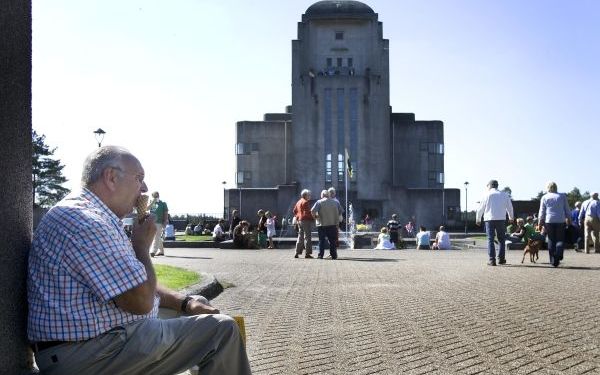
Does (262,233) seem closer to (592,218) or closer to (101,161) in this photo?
(592,218)

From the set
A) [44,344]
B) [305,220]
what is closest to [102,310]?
[44,344]

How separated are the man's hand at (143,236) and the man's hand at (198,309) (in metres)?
0.70

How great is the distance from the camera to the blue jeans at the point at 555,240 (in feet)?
54.3

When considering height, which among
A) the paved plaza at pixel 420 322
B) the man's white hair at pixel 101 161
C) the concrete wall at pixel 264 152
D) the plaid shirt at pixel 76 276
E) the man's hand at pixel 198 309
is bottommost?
the paved plaza at pixel 420 322

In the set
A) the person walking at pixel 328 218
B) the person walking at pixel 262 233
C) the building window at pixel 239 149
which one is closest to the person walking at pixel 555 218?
the person walking at pixel 328 218

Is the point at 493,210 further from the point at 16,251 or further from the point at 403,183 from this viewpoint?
the point at 403,183

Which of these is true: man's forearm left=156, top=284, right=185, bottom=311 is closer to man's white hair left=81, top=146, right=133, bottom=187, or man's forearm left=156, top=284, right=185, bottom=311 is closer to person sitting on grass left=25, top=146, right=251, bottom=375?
person sitting on grass left=25, top=146, right=251, bottom=375

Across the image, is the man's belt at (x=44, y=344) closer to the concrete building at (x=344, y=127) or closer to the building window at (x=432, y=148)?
the concrete building at (x=344, y=127)

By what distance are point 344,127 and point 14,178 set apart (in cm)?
6893

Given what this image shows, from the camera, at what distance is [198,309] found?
14.6ft

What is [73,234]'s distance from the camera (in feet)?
11.4

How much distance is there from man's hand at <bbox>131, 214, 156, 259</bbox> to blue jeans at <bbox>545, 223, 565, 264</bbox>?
46.2 ft

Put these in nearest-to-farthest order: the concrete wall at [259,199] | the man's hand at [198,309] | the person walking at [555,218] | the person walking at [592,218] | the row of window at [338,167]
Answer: the man's hand at [198,309] → the person walking at [555,218] → the person walking at [592,218] → the concrete wall at [259,199] → the row of window at [338,167]

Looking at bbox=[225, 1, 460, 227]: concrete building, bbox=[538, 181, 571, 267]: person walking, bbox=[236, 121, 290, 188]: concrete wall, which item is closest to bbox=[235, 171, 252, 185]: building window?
bbox=[236, 121, 290, 188]: concrete wall
